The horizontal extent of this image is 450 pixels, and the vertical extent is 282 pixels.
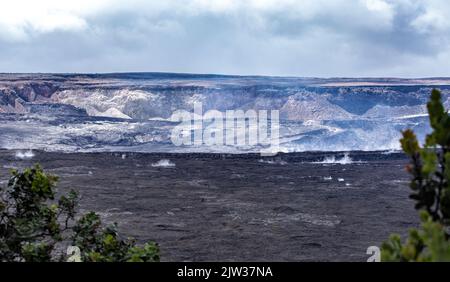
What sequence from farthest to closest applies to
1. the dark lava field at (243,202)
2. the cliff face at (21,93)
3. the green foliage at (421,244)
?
the cliff face at (21,93)
the dark lava field at (243,202)
the green foliage at (421,244)

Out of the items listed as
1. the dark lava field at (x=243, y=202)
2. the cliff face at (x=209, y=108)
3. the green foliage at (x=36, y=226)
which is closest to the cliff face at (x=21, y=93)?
the cliff face at (x=209, y=108)

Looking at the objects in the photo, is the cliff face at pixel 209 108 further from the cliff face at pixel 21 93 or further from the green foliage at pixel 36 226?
the green foliage at pixel 36 226

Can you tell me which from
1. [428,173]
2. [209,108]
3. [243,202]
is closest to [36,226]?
[428,173]

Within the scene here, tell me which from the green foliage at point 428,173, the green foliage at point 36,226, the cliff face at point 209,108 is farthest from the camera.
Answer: the cliff face at point 209,108

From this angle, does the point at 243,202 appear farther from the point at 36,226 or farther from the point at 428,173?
the point at 428,173

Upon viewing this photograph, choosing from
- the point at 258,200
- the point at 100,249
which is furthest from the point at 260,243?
the point at 100,249

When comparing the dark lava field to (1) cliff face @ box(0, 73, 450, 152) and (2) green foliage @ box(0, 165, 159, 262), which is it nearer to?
(2) green foliage @ box(0, 165, 159, 262)

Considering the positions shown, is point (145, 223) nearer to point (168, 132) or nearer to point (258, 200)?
point (258, 200)

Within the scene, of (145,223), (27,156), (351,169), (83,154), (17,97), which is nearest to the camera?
(145,223)
